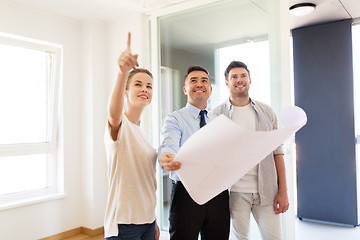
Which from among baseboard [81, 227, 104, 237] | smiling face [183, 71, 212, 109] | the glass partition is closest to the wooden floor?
baseboard [81, 227, 104, 237]

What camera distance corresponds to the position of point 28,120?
328 centimetres

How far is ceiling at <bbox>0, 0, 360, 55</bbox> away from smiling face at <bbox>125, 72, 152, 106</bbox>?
1432 millimetres

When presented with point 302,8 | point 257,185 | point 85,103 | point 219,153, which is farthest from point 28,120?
point 302,8

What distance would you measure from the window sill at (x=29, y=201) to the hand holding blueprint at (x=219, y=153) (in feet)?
7.85

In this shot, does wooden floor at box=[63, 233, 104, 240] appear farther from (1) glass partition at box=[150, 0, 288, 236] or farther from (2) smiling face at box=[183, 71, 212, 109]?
(2) smiling face at box=[183, 71, 212, 109]

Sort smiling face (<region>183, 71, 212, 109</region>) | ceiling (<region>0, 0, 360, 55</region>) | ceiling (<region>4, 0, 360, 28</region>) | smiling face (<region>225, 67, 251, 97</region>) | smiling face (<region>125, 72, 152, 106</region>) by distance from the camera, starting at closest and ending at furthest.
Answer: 1. smiling face (<region>125, 72, 152, 106</region>)
2. smiling face (<region>183, 71, 212, 109</region>)
3. smiling face (<region>225, 67, 251, 97</region>)
4. ceiling (<region>0, 0, 360, 55</region>)
5. ceiling (<region>4, 0, 360, 28</region>)

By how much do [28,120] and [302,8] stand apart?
3.19 meters

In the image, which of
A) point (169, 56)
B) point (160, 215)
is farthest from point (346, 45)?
point (160, 215)

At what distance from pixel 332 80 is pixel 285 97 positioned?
1.77 meters

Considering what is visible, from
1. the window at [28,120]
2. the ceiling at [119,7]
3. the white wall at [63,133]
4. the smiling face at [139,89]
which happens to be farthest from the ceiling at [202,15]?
the smiling face at [139,89]

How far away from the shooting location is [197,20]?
9.77 feet

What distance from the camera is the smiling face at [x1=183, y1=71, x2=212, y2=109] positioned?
5.56 ft

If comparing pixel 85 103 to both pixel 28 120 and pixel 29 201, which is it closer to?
pixel 28 120

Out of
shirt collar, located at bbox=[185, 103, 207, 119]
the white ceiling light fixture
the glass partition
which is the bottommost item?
shirt collar, located at bbox=[185, 103, 207, 119]
